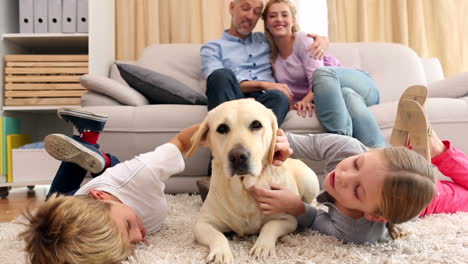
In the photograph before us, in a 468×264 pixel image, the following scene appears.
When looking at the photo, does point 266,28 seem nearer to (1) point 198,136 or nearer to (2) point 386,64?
(2) point 386,64

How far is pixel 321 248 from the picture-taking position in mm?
1153

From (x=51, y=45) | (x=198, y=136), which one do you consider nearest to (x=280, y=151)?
(x=198, y=136)

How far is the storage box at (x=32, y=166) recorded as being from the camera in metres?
2.77

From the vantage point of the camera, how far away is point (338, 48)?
3.27m

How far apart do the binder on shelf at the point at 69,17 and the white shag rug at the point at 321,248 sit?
2108mm

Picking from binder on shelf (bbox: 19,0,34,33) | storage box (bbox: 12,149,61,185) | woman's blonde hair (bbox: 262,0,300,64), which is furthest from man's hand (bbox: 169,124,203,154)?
binder on shelf (bbox: 19,0,34,33)

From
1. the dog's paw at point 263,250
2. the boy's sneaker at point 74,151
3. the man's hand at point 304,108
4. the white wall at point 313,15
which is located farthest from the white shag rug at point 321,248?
the white wall at point 313,15

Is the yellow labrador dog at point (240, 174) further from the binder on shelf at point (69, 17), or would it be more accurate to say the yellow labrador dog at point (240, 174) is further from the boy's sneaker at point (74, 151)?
the binder on shelf at point (69, 17)

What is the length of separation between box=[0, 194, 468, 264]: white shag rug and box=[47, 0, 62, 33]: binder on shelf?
84.4 inches

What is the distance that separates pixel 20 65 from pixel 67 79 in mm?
381

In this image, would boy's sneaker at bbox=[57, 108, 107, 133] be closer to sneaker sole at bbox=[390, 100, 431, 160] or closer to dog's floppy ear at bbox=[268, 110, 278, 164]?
dog's floppy ear at bbox=[268, 110, 278, 164]

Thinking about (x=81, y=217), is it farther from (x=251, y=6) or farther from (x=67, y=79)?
(x=67, y=79)

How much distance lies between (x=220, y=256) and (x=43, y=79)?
2598 mm

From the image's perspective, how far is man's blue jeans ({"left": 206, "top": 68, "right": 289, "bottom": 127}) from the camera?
6.82 ft
